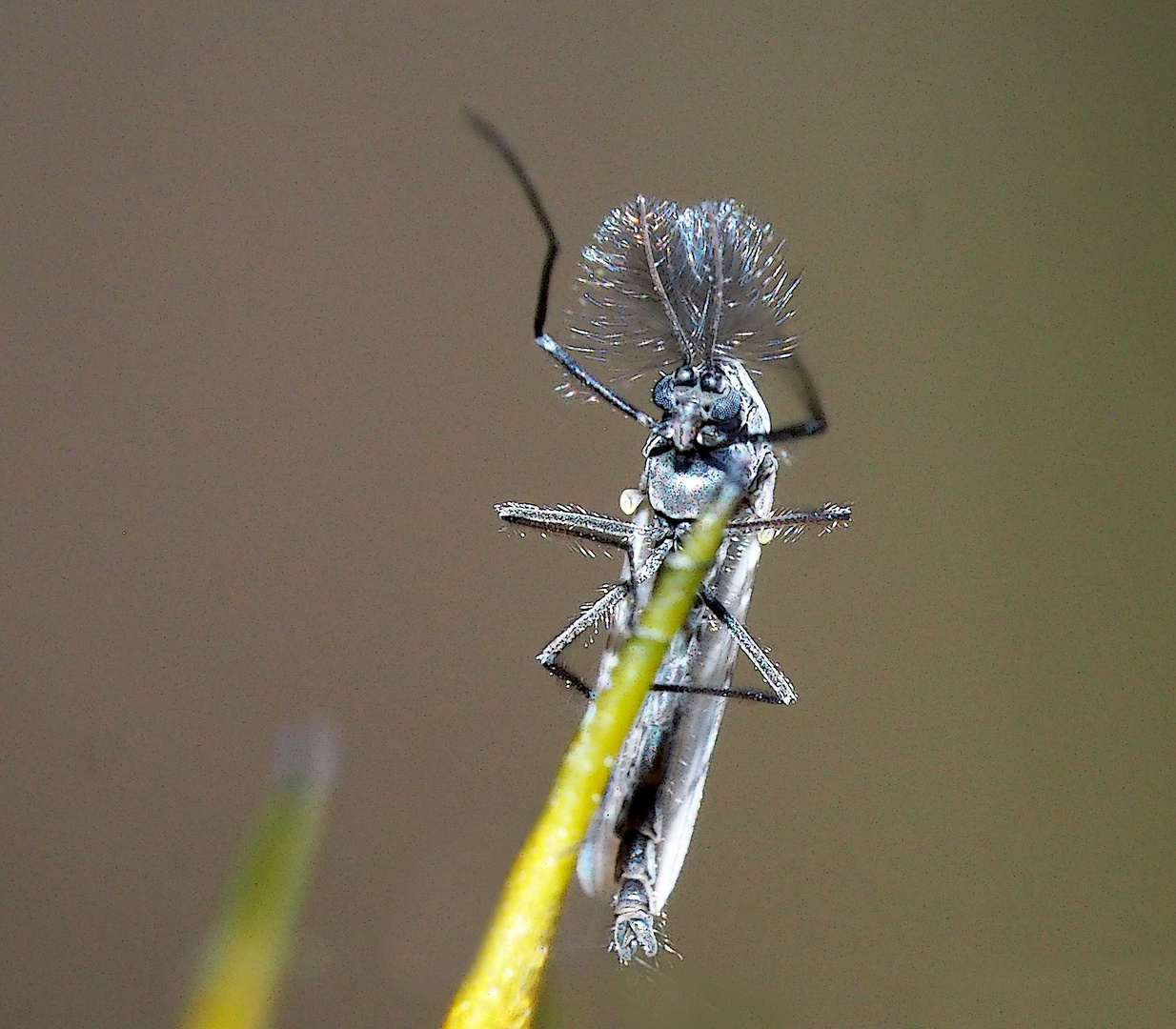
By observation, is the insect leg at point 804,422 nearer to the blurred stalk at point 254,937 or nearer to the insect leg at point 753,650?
the insect leg at point 753,650

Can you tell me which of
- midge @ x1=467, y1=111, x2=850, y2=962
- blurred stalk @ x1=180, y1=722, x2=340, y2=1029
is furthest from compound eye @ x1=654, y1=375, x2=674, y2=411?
blurred stalk @ x1=180, y1=722, x2=340, y2=1029

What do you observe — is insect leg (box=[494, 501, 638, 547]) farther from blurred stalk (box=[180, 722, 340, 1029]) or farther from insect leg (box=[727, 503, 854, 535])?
blurred stalk (box=[180, 722, 340, 1029])

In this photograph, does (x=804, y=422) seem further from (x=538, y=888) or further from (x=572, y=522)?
(x=538, y=888)

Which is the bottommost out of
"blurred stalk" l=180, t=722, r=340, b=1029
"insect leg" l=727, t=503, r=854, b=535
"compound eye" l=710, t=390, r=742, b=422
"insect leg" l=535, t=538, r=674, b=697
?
"blurred stalk" l=180, t=722, r=340, b=1029

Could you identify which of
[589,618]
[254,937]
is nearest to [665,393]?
[589,618]

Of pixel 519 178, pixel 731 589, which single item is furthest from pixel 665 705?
pixel 519 178

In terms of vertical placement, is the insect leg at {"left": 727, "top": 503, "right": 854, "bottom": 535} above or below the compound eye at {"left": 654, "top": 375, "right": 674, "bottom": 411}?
below

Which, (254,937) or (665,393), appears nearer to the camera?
(254,937)

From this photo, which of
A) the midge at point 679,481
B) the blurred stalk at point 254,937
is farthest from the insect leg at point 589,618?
the blurred stalk at point 254,937
